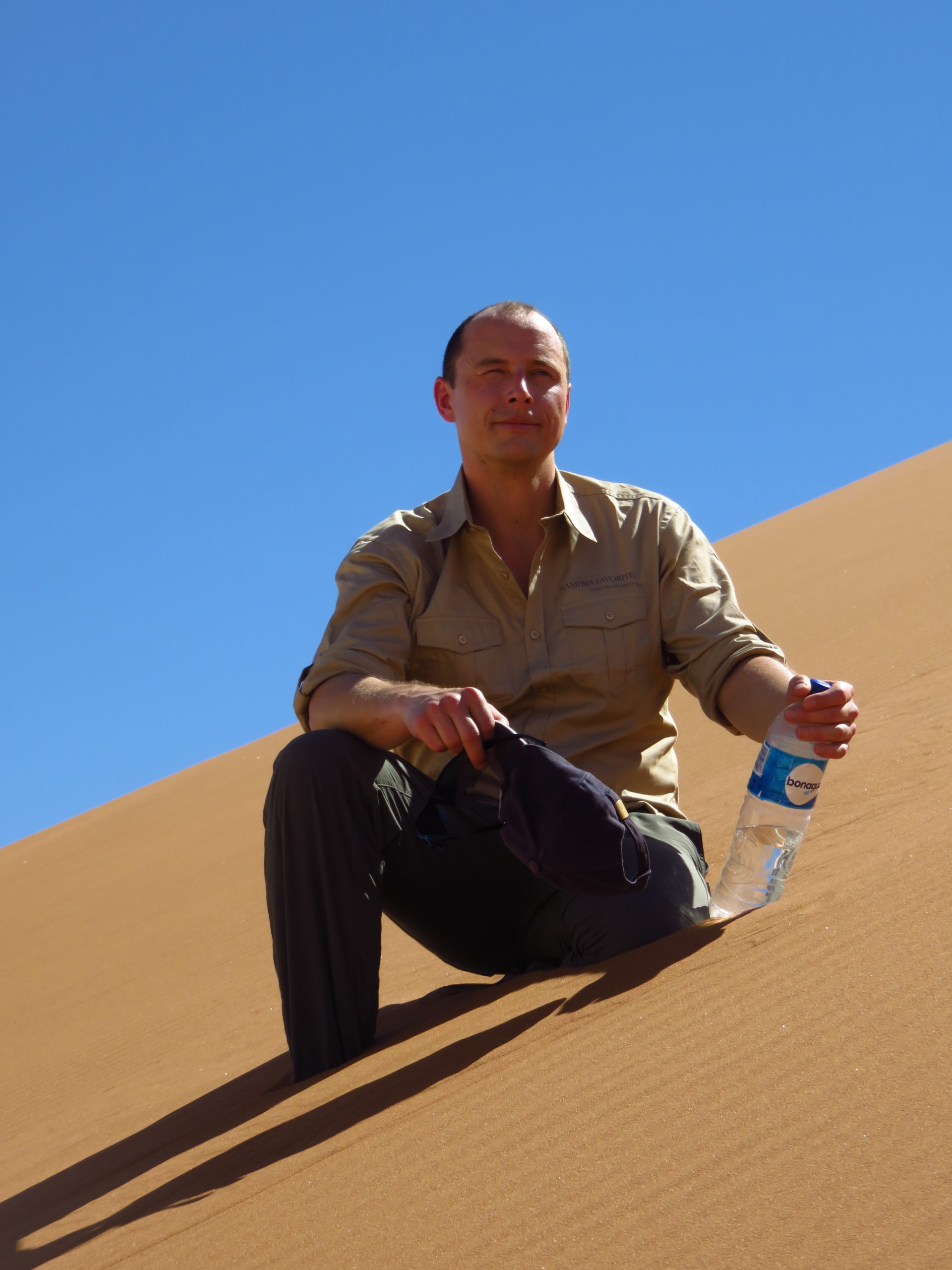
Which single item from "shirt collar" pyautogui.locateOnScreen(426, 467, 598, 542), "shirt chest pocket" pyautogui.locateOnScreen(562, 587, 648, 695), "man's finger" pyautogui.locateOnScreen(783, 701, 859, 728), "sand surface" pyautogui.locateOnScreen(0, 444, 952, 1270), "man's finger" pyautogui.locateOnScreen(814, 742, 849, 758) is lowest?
"sand surface" pyautogui.locateOnScreen(0, 444, 952, 1270)

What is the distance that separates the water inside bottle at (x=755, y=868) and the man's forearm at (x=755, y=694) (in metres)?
0.22

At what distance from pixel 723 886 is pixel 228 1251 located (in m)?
1.60

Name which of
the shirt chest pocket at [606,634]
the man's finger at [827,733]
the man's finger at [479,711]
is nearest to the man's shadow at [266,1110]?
the man's finger at [827,733]

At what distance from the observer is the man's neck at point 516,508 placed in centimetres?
299

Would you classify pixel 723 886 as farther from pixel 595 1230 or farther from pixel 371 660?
pixel 595 1230

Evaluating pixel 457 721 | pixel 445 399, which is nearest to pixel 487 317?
pixel 445 399

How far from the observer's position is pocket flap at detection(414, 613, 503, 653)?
283cm

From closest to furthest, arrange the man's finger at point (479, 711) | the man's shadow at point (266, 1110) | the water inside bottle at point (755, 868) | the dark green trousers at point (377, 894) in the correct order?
the man's shadow at point (266, 1110) → the man's finger at point (479, 711) → the dark green trousers at point (377, 894) → the water inside bottle at point (755, 868)

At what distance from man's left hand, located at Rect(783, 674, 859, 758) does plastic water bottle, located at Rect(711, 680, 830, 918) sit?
24 mm

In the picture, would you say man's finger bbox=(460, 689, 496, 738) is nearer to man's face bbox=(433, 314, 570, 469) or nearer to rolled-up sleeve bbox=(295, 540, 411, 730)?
rolled-up sleeve bbox=(295, 540, 411, 730)

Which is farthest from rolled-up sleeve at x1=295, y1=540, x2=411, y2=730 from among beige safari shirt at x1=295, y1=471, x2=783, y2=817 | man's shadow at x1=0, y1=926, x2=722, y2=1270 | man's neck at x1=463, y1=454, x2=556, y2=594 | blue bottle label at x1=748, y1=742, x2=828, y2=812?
blue bottle label at x1=748, y1=742, x2=828, y2=812

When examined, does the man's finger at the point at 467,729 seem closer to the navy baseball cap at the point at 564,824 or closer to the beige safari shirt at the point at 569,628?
the navy baseball cap at the point at 564,824

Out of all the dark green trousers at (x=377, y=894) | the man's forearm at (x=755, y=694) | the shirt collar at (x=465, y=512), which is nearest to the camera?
the dark green trousers at (x=377, y=894)

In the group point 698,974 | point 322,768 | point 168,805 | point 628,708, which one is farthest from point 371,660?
point 168,805
